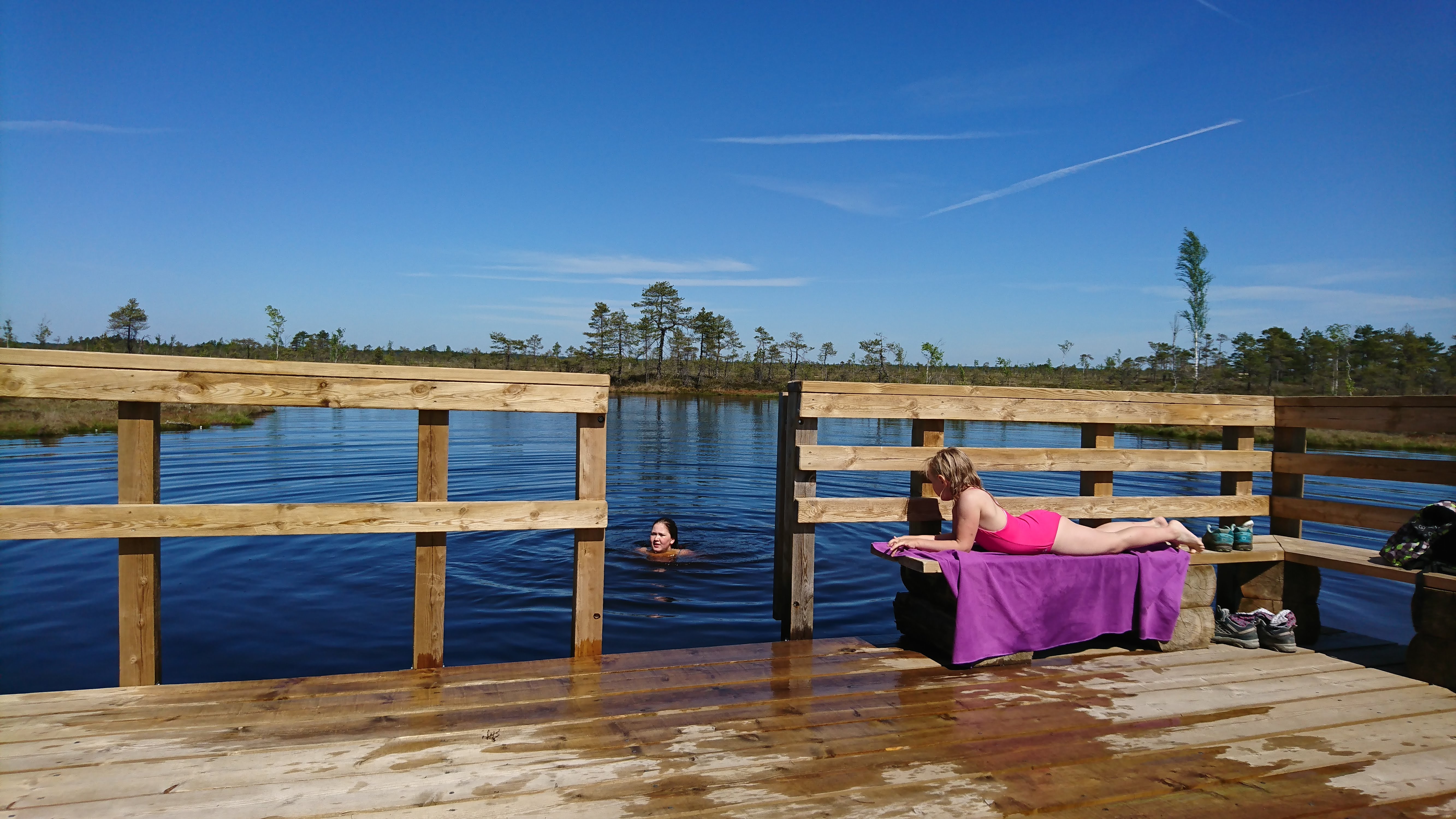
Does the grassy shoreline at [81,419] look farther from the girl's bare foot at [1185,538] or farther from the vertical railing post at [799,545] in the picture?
the girl's bare foot at [1185,538]

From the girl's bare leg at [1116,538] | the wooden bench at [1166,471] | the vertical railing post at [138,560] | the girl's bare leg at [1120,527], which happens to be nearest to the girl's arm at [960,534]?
the wooden bench at [1166,471]

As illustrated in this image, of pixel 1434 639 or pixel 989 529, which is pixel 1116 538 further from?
pixel 1434 639

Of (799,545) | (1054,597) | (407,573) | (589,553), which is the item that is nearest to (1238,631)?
(1054,597)

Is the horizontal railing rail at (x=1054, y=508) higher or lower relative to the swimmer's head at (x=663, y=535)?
higher

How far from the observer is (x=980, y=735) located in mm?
3088

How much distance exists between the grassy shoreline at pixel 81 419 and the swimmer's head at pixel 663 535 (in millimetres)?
12424

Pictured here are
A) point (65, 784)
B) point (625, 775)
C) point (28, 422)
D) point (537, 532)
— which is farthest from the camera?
point (28, 422)

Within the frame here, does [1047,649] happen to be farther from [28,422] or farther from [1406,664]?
[28,422]

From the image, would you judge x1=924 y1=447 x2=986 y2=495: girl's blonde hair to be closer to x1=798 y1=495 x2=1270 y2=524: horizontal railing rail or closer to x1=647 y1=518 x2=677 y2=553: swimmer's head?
x1=798 y1=495 x2=1270 y2=524: horizontal railing rail

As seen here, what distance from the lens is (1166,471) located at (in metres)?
5.04

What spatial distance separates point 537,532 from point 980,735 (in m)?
8.97

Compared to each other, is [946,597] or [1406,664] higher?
[946,597]

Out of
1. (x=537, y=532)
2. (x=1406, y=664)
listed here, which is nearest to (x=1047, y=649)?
(x=1406, y=664)

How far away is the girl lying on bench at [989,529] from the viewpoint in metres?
4.20
